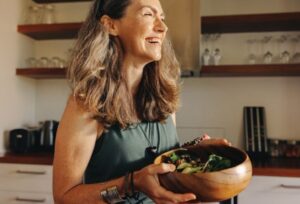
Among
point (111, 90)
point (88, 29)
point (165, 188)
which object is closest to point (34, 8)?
point (88, 29)

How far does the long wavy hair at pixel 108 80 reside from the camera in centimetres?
86

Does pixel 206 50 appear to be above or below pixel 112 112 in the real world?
above

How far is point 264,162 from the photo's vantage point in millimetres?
1891

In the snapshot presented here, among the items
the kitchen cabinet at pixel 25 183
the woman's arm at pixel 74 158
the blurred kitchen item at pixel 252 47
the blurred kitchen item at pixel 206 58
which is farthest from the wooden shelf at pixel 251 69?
the woman's arm at pixel 74 158

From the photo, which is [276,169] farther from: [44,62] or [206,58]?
[44,62]

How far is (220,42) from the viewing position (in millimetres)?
2303

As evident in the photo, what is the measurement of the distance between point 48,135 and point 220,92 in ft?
4.41

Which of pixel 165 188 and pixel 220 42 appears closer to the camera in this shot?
pixel 165 188

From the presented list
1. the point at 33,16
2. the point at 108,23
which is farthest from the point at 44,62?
the point at 108,23

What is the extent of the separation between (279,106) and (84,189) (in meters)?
1.82

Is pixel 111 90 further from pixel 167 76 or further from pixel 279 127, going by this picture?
pixel 279 127

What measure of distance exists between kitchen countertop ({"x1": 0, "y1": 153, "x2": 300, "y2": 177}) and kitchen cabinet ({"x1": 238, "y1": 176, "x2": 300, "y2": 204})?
0.10ft

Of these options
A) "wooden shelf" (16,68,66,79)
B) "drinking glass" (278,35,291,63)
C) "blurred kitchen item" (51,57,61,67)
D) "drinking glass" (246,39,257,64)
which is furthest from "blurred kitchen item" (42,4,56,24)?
"drinking glass" (278,35,291,63)

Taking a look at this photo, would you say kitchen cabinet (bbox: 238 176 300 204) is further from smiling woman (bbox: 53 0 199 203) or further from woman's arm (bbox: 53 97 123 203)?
woman's arm (bbox: 53 97 123 203)
